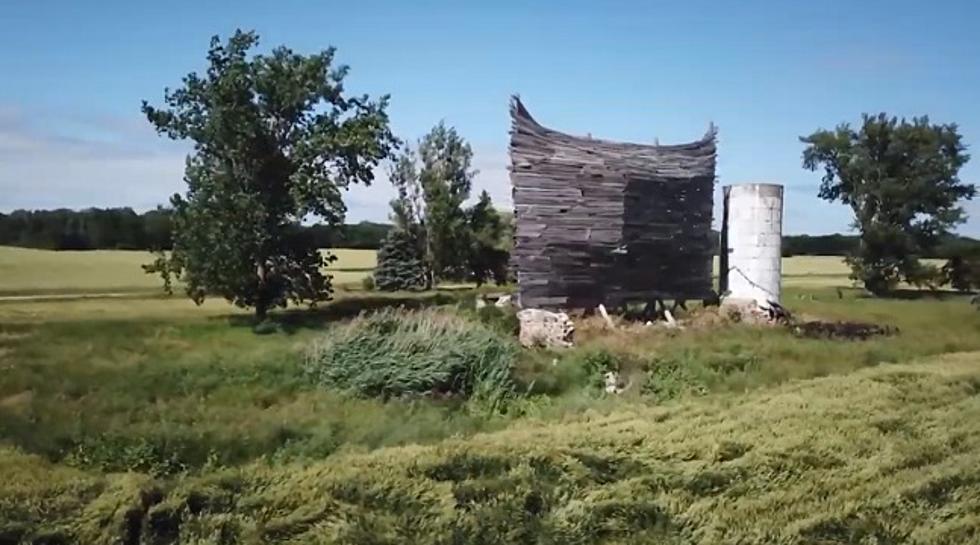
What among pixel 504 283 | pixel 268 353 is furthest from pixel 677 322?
pixel 504 283

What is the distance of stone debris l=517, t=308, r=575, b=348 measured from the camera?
49.2ft

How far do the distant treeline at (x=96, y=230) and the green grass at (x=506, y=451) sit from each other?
2.78 metres

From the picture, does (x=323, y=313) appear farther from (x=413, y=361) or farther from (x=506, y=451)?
(x=506, y=451)

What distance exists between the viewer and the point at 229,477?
4965 mm

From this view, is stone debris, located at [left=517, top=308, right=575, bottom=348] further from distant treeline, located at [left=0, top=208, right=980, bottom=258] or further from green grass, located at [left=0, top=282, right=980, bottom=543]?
distant treeline, located at [left=0, top=208, right=980, bottom=258]

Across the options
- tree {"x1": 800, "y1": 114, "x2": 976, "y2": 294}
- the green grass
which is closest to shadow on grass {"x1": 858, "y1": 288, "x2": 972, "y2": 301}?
tree {"x1": 800, "y1": 114, "x2": 976, "y2": 294}

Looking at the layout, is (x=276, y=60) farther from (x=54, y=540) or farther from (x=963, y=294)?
(x=963, y=294)

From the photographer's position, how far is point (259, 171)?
843 inches

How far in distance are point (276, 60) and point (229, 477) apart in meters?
17.8

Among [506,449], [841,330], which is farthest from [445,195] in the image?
[506,449]

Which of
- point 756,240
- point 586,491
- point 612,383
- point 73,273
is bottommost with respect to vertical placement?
point 612,383

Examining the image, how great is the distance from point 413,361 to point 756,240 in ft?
35.1

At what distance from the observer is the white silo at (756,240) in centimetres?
1947

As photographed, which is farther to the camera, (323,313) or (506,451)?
(323,313)
